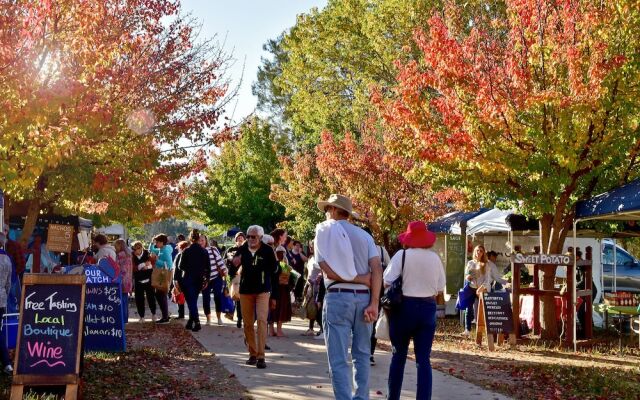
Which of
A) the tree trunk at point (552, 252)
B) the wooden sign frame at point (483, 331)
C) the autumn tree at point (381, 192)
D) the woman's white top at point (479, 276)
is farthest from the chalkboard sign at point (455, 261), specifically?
the wooden sign frame at point (483, 331)

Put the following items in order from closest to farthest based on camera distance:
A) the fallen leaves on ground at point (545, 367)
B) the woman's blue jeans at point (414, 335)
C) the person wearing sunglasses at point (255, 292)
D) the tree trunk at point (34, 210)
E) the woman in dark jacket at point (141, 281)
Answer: the woman's blue jeans at point (414, 335)
the fallen leaves on ground at point (545, 367)
the person wearing sunglasses at point (255, 292)
the tree trunk at point (34, 210)
the woman in dark jacket at point (141, 281)

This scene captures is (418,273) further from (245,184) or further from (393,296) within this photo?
(245,184)

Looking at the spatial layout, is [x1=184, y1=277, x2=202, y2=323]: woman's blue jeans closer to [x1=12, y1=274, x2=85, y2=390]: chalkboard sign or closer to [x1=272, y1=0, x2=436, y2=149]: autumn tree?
[x1=12, y1=274, x2=85, y2=390]: chalkboard sign

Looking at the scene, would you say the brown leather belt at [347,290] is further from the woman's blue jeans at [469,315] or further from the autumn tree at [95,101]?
the woman's blue jeans at [469,315]

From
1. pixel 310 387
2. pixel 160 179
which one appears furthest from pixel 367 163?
pixel 310 387

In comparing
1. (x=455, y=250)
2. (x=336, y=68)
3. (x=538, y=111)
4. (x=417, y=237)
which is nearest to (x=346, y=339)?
(x=417, y=237)

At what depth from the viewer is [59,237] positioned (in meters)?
17.9

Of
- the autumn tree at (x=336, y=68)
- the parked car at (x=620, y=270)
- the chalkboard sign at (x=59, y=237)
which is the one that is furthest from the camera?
the autumn tree at (x=336, y=68)

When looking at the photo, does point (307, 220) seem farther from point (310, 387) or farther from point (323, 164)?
point (310, 387)

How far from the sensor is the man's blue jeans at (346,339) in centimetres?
673

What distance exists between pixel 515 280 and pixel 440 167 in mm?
2251

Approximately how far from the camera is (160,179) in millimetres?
19344

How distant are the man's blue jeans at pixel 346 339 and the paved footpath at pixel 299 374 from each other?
181 cm

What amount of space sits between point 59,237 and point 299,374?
942cm
